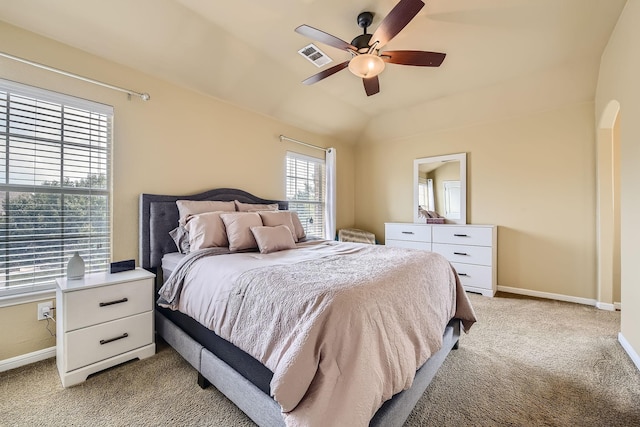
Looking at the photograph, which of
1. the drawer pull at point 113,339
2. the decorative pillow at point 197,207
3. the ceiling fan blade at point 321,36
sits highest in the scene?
the ceiling fan blade at point 321,36

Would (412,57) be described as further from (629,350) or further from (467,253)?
(629,350)

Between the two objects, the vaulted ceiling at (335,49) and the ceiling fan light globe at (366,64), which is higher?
the vaulted ceiling at (335,49)

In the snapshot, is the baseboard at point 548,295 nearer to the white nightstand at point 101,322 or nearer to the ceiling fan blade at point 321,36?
the ceiling fan blade at point 321,36

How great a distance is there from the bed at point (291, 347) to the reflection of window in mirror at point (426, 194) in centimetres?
228

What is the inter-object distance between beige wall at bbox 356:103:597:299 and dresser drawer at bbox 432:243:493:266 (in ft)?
1.49

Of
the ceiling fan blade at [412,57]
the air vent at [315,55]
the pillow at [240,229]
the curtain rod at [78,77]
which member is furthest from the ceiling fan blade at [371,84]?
the curtain rod at [78,77]

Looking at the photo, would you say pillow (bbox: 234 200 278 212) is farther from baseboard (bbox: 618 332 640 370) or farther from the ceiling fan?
baseboard (bbox: 618 332 640 370)

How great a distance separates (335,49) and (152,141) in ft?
6.68

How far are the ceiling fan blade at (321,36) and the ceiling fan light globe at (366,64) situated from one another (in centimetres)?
9

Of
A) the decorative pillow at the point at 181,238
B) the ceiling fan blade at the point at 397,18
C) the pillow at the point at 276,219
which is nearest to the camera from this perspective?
the ceiling fan blade at the point at 397,18

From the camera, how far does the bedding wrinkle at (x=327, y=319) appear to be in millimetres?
994

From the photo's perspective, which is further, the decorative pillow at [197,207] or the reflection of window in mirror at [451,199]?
the reflection of window in mirror at [451,199]

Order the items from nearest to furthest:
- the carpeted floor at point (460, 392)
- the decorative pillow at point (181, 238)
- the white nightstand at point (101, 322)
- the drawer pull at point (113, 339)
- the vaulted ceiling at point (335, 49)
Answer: the carpeted floor at point (460, 392)
the white nightstand at point (101, 322)
the drawer pull at point (113, 339)
the vaulted ceiling at point (335, 49)
the decorative pillow at point (181, 238)

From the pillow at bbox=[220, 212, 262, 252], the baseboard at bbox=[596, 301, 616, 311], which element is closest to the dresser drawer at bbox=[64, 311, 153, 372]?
the pillow at bbox=[220, 212, 262, 252]
